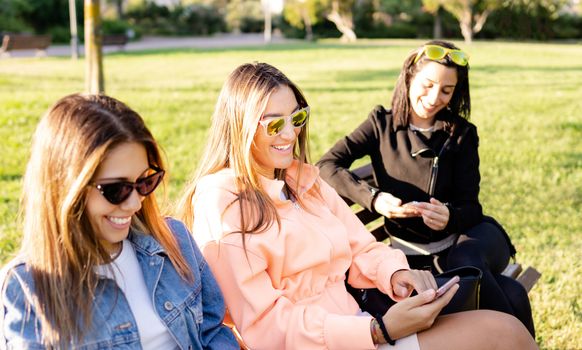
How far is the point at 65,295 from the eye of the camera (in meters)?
1.87

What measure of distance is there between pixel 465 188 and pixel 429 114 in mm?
417

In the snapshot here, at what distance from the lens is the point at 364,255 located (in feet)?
9.66

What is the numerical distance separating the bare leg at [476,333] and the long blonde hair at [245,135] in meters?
0.67

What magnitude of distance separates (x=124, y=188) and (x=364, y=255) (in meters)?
1.31

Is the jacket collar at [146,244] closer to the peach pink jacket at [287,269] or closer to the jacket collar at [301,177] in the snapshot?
the peach pink jacket at [287,269]

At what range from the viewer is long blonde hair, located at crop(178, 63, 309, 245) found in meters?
2.51

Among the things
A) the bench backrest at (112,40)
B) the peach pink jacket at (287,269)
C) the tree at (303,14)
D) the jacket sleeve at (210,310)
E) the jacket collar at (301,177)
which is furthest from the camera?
the tree at (303,14)

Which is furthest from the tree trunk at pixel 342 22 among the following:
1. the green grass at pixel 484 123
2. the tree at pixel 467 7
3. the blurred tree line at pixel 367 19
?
the green grass at pixel 484 123

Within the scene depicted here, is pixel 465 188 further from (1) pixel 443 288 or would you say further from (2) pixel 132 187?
(2) pixel 132 187

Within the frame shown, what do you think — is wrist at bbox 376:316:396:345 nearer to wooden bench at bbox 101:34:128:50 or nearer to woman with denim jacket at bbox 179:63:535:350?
woman with denim jacket at bbox 179:63:535:350

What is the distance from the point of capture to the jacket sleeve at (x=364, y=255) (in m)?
2.87

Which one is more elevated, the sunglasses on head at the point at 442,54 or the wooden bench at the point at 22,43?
the sunglasses on head at the point at 442,54

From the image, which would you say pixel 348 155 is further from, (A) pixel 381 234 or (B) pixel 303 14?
(B) pixel 303 14

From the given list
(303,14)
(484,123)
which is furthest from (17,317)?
(303,14)
